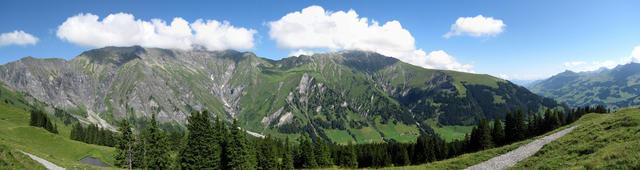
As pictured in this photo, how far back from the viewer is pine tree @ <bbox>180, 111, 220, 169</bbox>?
51125 mm

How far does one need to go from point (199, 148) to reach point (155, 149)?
388 inches

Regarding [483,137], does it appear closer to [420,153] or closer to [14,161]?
[420,153]

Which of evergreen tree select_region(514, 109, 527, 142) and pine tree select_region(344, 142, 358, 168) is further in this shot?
pine tree select_region(344, 142, 358, 168)

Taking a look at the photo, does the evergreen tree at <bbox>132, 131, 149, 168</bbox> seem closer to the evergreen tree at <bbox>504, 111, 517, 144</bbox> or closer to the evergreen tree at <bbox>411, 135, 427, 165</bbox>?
the evergreen tree at <bbox>411, 135, 427, 165</bbox>

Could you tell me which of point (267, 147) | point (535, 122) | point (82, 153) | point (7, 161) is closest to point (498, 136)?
point (535, 122)

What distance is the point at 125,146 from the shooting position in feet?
178

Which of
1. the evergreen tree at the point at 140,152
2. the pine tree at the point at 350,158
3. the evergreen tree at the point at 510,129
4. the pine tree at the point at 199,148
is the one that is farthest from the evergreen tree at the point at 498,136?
the evergreen tree at the point at 140,152

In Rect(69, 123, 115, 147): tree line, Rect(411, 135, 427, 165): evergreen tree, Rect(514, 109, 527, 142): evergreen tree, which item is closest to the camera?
Rect(514, 109, 527, 142): evergreen tree

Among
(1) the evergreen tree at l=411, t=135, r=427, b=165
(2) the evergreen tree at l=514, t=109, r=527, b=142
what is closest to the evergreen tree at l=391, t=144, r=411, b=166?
(1) the evergreen tree at l=411, t=135, r=427, b=165

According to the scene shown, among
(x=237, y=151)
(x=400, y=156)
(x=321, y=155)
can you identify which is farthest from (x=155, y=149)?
(x=400, y=156)

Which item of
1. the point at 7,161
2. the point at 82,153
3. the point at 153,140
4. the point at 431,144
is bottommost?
the point at 82,153

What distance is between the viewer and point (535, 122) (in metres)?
92.4

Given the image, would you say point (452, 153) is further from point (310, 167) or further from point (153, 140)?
point (153, 140)

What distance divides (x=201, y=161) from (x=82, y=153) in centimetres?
7114
